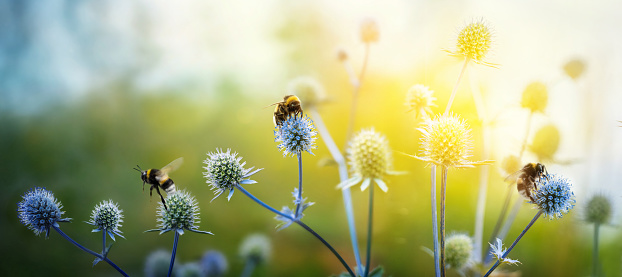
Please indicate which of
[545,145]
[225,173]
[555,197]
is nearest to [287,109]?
[225,173]

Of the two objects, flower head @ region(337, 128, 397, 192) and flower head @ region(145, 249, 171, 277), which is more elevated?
flower head @ region(337, 128, 397, 192)

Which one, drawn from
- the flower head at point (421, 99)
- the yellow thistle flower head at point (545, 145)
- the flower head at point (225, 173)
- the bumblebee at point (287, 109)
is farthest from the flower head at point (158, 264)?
the yellow thistle flower head at point (545, 145)

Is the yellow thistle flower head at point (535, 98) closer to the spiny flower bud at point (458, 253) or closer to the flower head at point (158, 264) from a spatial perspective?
the spiny flower bud at point (458, 253)

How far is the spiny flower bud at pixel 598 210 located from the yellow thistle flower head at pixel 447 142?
85cm

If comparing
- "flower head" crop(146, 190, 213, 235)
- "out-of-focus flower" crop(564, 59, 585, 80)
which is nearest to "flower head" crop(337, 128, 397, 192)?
"flower head" crop(146, 190, 213, 235)

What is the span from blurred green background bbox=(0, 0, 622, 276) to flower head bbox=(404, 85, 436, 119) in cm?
57

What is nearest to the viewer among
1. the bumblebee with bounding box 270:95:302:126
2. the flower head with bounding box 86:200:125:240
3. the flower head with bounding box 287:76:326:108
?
the flower head with bounding box 86:200:125:240

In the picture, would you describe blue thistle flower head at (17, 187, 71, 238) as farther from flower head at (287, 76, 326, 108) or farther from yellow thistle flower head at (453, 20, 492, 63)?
yellow thistle flower head at (453, 20, 492, 63)

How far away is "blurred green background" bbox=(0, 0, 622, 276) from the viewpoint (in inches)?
72.4

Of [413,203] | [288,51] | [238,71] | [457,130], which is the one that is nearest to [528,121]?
[457,130]

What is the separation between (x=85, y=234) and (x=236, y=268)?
0.89 m

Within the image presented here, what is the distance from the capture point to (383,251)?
78.4 inches

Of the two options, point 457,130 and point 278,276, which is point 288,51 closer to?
point 278,276

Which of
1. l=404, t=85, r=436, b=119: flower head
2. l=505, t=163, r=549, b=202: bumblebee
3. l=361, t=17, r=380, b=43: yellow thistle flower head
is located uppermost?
l=361, t=17, r=380, b=43: yellow thistle flower head
